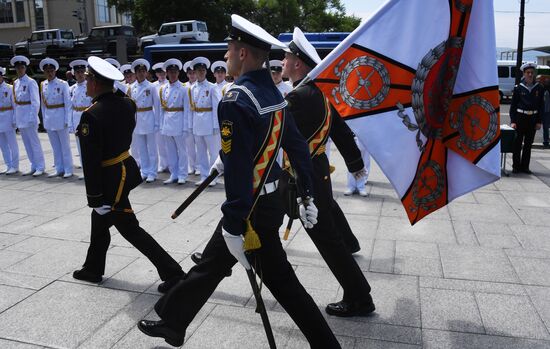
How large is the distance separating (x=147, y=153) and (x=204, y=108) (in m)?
1.35

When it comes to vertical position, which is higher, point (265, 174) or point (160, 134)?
point (265, 174)

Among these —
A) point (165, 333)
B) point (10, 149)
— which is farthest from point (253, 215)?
point (10, 149)

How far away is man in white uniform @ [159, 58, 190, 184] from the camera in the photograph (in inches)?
342

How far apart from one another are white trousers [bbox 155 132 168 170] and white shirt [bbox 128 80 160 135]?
434mm

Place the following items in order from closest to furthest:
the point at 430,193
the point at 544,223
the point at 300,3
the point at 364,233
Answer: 1. the point at 430,193
2. the point at 364,233
3. the point at 544,223
4. the point at 300,3

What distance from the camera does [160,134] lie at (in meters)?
9.35

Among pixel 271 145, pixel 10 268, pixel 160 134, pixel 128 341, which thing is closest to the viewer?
pixel 271 145

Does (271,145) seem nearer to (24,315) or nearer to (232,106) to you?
(232,106)

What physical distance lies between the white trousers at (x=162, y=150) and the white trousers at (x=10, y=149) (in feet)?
8.64

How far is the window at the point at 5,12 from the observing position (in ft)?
161

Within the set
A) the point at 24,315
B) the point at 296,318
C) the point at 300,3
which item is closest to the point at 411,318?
the point at 296,318

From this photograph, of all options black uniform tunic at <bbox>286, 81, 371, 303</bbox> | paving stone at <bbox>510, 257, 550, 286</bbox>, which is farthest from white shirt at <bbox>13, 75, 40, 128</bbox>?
paving stone at <bbox>510, 257, 550, 286</bbox>

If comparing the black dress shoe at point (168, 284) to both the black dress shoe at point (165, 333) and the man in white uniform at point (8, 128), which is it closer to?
the black dress shoe at point (165, 333)

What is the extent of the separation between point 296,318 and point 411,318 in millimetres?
1177
